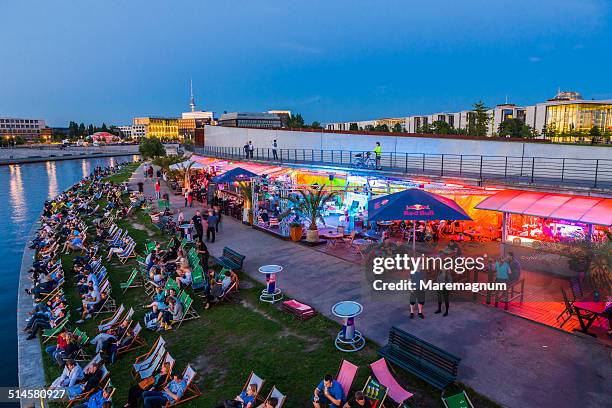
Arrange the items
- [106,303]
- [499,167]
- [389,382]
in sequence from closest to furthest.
A: [389,382] → [106,303] → [499,167]

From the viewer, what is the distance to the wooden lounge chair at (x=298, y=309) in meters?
10.2

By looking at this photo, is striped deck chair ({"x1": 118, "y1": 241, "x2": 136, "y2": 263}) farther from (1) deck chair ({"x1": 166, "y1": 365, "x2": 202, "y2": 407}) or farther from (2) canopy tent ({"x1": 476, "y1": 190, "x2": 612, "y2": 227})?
(2) canopy tent ({"x1": 476, "y1": 190, "x2": 612, "y2": 227})

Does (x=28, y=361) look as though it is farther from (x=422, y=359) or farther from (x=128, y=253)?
(x=422, y=359)

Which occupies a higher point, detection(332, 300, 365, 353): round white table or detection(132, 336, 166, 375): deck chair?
detection(332, 300, 365, 353): round white table

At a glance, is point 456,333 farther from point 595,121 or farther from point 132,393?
point 595,121

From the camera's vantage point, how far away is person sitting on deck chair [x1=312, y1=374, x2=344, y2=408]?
6699 mm

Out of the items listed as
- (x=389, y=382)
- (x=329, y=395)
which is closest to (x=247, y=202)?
(x=389, y=382)

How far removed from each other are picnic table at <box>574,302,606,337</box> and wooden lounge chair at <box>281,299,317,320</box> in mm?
5836

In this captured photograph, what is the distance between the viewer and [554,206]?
11.5 metres

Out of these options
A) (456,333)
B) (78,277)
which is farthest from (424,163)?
(78,277)

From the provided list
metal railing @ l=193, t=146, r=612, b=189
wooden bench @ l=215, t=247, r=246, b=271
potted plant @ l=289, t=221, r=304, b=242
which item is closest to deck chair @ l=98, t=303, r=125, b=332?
wooden bench @ l=215, t=247, r=246, b=271

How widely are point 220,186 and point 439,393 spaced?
76.7ft

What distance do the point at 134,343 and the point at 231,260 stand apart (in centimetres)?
466

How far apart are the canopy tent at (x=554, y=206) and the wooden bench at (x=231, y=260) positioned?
7.83 metres
